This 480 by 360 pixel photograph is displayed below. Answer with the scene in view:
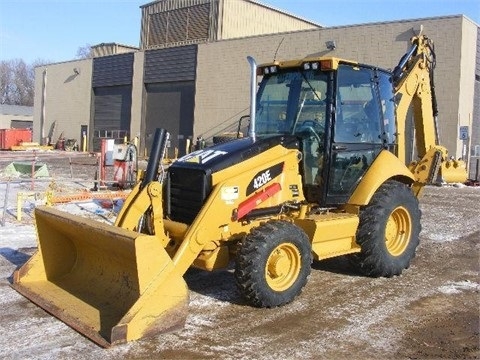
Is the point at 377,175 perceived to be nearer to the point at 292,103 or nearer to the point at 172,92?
the point at 292,103

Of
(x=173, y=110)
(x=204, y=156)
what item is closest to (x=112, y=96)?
(x=173, y=110)

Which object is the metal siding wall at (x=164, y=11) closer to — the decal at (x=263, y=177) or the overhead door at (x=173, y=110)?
the overhead door at (x=173, y=110)

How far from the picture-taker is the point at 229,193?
5633 mm

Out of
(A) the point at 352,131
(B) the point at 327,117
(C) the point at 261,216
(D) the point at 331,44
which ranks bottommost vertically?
(C) the point at 261,216

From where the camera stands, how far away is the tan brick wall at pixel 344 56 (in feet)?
70.0

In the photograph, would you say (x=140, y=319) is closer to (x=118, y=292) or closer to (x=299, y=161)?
(x=118, y=292)

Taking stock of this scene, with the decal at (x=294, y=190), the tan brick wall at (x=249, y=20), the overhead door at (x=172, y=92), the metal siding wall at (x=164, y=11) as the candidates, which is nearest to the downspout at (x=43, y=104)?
the metal siding wall at (x=164, y=11)

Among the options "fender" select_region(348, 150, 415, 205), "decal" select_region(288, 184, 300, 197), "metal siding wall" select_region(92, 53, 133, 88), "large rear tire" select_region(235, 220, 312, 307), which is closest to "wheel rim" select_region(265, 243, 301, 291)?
"large rear tire" select_region(235, 220, 312, 307)

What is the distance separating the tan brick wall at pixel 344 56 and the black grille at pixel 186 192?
Answer: 1783cm

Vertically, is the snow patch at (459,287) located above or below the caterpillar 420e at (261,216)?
below

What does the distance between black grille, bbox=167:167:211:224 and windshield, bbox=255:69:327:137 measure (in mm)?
1271

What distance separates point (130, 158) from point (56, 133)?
2924 centimetres

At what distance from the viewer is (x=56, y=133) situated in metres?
41.9

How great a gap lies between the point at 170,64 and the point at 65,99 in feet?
39.7
